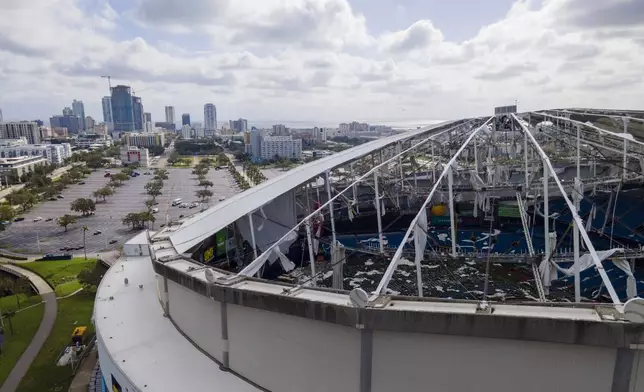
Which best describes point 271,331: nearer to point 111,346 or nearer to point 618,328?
point 111,346

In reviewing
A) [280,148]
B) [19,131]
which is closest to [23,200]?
[280,148]

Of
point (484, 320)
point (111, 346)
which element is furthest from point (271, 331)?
point (111, 346)

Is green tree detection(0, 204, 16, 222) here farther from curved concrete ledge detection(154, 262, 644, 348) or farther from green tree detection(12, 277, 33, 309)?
curved concrete ledge detection(154, 262, 644, 348)

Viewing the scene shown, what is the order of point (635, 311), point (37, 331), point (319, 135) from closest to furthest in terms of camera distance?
point (635, 311)
point (37, 331)
point (319, 135)

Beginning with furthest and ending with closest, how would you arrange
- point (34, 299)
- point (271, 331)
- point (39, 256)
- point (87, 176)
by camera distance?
point (87, 176) < point (39, 256) < point (34, 299) < point (271, 331)

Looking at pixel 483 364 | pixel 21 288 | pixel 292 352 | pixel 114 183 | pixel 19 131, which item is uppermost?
pixel 19 131

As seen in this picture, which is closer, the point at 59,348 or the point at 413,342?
the point at 413,342

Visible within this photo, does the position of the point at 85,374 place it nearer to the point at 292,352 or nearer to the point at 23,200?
the point at 292,352
